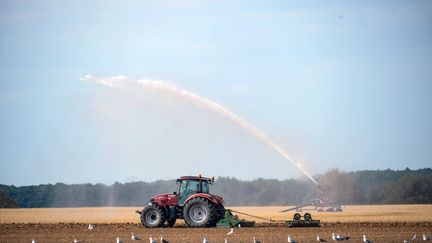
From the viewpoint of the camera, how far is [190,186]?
42375 millimetres

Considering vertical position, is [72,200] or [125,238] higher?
[72,200]

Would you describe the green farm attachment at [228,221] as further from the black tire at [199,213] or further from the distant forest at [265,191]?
the distant forest at [265,191]

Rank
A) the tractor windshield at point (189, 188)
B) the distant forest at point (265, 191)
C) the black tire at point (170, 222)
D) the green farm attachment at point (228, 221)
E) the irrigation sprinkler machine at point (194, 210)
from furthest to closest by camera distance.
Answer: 1. the distant forest at point (265, 191)
2. the black tire at point (170, 222)
3. the tractor windshield at point (189, 188)
4. the irrigation sprinkler machine at point (194, 210)
5. the green farm attachment at point (228, 221)

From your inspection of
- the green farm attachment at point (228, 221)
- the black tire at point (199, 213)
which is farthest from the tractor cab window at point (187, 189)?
the green farm attachment at point (228, 221)

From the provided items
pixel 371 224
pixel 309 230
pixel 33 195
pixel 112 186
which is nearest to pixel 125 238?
pixel 309 230

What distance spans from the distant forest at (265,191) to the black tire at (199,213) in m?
32.9

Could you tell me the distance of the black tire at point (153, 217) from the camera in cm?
4191

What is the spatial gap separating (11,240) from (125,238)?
17.1ft

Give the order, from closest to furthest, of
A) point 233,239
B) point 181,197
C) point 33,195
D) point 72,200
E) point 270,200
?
point 233,239
point 181,197
point 270,200
point 72,200
point 33,195

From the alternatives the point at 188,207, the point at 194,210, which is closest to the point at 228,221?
the point at 194,210

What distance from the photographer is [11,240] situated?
3562 centimetres

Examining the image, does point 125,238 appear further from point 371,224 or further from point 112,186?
point 112,186

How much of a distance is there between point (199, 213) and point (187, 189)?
62.3 inches

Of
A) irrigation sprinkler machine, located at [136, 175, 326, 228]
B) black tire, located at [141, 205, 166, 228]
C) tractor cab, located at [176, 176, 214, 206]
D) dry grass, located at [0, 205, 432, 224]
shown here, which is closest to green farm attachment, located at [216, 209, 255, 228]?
irrigation sprinkler machine, located at [136, 175, 326, 228]
